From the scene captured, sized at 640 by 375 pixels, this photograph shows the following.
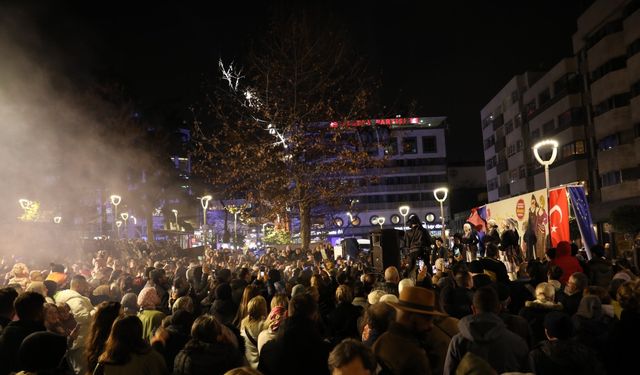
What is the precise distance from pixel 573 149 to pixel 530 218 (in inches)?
1490

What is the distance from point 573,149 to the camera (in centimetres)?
4703

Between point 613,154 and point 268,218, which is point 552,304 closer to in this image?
point 268,218

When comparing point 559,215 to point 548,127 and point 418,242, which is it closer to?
point 418,242

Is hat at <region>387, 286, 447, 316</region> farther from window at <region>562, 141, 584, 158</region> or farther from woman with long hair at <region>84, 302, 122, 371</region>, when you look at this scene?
window at <region>562, 141, 584, 158</region>

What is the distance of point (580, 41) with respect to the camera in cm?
4469

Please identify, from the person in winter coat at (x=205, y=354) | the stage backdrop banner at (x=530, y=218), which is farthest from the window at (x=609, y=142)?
the person in winter coat at (x=205, y=354)

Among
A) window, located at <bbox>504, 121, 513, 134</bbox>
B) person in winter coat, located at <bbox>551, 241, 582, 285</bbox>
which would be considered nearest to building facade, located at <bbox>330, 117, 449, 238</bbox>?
window, located at <bbox>504, 121, 513, 134</bbox>

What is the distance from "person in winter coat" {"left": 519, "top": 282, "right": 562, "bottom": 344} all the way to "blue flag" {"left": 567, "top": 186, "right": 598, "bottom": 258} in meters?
7.00

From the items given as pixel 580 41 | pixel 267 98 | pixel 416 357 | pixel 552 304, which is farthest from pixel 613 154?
pixel 416 357

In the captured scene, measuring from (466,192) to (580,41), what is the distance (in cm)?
5227

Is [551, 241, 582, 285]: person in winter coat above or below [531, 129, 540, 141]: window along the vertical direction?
below

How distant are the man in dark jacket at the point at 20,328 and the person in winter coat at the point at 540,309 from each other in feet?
16.1

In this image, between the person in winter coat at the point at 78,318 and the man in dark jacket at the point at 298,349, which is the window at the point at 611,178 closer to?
the person in winter coat at the point at 78,318

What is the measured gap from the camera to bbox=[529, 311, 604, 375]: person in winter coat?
3.75 meters
